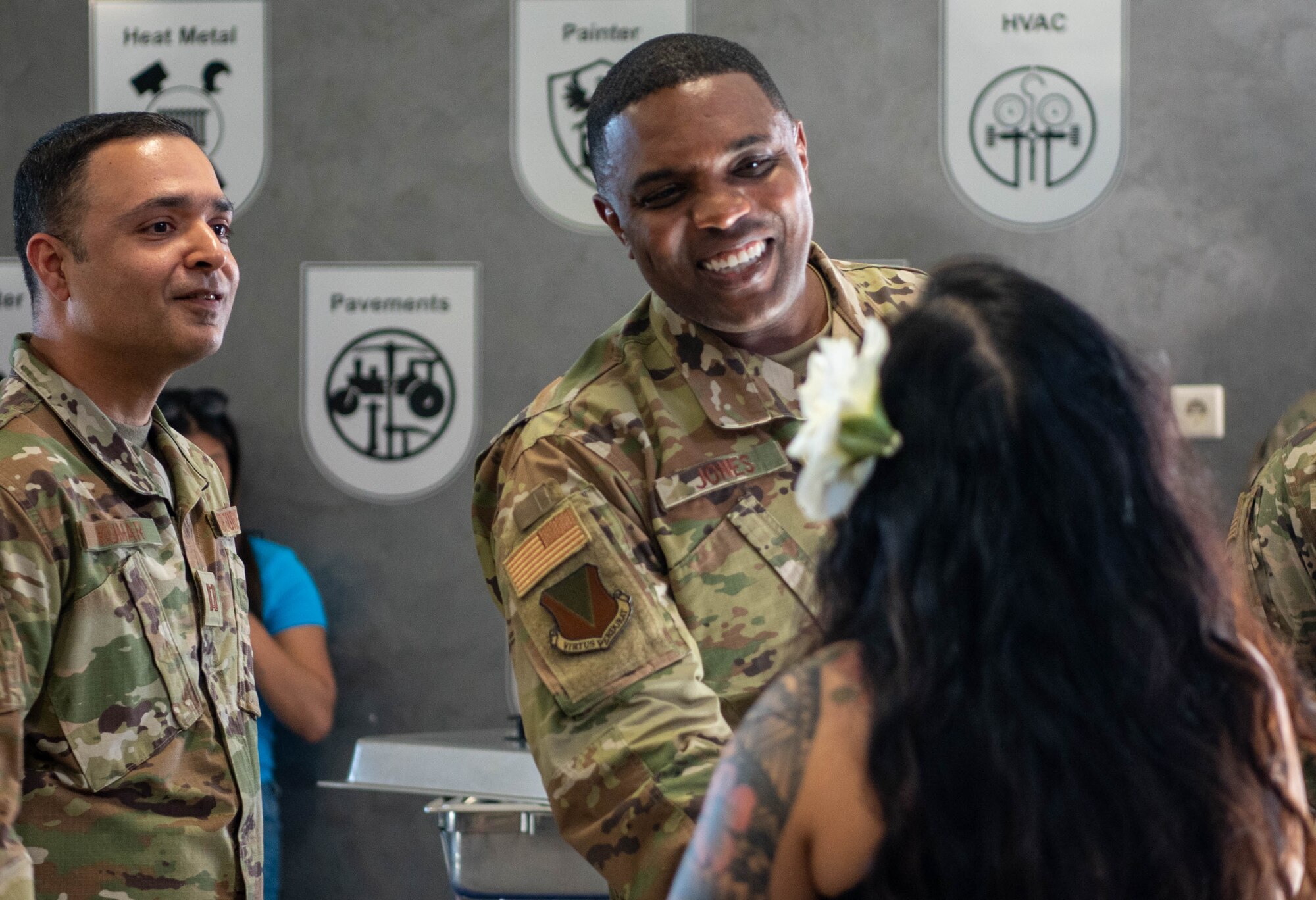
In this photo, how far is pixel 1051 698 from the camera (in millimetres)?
813

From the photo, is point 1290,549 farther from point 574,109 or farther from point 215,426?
point 215,426

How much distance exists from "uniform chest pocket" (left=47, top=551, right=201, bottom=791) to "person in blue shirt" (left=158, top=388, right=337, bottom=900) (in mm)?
1153

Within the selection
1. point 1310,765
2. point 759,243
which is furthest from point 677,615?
point 1310,765

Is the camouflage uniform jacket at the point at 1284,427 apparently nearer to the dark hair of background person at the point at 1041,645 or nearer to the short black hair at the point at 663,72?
the short black hair at the point at 663,72

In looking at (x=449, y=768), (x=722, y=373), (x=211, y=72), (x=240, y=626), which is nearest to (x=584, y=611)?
(x=722, y=373)

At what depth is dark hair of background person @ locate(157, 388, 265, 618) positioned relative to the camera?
2.79m

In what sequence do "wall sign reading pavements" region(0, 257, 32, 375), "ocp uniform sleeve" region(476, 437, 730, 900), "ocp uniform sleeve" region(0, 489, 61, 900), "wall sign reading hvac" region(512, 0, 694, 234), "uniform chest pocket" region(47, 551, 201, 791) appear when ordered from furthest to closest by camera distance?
1. "wall sign reading pavements" region(0, 257, 32, 375)
2. "wall sign reading hvac" region(512, 0, 694, 234)
3. "uniform chest pocket" region(47, 551, 201, 791)
4. "ocp uniform sleeve" region(0, 489, 61, 900)
5. "ocp uniform sleeve" region(476, 437, 730, 900)

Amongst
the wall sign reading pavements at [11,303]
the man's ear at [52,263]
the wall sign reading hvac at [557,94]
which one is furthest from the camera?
the wall sign reading pavements at [11,303]

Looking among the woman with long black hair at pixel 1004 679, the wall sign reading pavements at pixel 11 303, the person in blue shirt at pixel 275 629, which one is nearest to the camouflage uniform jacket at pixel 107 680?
the woman with long black hair at pixel 1004 679

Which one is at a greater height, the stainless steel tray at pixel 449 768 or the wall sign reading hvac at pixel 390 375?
the wall sign reading hvac at pixel 390 375

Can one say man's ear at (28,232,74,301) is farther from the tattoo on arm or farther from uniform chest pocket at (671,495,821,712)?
the tattoo on arm

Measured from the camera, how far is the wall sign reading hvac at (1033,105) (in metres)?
2.83

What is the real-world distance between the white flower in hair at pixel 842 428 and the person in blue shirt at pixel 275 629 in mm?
2092

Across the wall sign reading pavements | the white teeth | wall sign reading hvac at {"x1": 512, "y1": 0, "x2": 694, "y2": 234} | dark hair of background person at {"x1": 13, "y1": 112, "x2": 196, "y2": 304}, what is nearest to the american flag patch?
the white teeth
